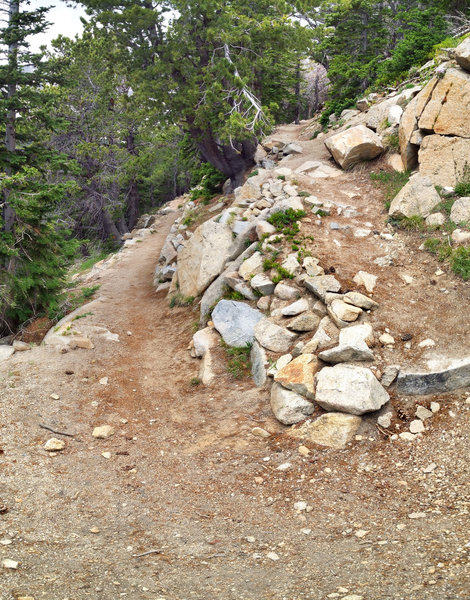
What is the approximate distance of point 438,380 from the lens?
6457mm

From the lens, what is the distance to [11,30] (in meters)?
9.70

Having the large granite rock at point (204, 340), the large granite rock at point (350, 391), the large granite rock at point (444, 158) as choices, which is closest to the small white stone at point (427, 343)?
the large granite rock at point (350, 391)

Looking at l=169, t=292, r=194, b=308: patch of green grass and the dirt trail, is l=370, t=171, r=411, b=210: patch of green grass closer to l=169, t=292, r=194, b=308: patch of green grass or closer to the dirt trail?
the dirt trail

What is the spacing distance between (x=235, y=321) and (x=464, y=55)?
840 centimetres

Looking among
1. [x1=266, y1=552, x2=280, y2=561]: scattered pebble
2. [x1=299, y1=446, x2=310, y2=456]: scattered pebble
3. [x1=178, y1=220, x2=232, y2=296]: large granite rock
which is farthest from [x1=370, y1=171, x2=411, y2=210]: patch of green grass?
[x1=266, y1=552, x2=280, y2=561]: scattered pebble

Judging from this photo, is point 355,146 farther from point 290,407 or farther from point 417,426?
point 417,426

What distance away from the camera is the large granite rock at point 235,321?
889cm

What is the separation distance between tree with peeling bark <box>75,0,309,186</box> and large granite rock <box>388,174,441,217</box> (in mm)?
5118

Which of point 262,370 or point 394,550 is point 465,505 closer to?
point 394,550

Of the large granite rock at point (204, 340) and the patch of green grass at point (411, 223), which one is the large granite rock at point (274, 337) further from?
the patch of green grass at point (411, 223)

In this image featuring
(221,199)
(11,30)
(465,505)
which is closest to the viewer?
(465,505)

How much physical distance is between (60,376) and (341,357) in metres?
5.43

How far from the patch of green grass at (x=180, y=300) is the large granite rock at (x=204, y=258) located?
0.12m

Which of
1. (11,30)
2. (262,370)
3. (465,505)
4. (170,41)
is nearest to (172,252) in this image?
(170,41)
